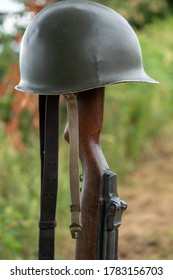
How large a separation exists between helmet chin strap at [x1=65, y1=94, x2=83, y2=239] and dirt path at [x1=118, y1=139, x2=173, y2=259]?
2.80 m

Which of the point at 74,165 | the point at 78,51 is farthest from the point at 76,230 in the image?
the point at 78,51

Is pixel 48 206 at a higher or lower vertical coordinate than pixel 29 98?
lower

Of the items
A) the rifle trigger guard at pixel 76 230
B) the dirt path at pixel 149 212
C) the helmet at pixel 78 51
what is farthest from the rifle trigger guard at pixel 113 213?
the dirt path at pixel 149 212

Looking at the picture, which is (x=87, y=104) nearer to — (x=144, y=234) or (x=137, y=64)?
(x=137, y=64)

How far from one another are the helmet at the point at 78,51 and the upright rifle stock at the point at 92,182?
0.16 meters

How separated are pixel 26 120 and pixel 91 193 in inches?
173

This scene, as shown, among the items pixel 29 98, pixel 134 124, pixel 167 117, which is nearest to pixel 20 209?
pixel 29 98

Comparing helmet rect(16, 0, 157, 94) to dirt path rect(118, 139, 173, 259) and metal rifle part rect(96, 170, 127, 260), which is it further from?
dirt path rect(118, 139, 173, 259)

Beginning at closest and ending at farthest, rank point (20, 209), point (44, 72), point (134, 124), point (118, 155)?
point (44, 72)
point (20, 209)
point (118, 155)
point (134, 124)

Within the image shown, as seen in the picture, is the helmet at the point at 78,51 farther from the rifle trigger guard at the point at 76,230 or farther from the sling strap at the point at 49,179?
the rifle trigger guard at the point at 76,230

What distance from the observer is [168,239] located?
5.97m

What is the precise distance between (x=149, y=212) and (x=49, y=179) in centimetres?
424
